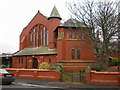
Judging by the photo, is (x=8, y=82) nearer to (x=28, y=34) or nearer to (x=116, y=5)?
(x=116, y=5)

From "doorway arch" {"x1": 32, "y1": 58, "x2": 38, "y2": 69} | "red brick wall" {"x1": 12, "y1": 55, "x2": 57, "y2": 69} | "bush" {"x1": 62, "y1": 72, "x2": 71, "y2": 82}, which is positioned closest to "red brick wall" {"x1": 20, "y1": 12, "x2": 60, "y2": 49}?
"red brick wall" {"x1": 12, "y1": 55, "x2": 57, "y2": 69}

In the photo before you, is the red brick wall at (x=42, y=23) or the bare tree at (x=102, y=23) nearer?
the bare tree at (x=102, y=23)

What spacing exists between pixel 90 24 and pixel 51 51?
12142 mm

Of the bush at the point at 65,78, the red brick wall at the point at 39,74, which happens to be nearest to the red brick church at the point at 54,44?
the bush at the point at 65,78

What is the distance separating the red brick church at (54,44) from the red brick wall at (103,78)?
8.72 metres

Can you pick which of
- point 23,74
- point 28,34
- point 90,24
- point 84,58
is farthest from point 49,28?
point 23,74

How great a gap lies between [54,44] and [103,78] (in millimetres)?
18368

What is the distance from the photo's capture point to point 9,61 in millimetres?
41594

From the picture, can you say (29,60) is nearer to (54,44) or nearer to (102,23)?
(54,44)

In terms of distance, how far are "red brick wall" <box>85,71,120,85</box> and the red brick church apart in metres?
8.72

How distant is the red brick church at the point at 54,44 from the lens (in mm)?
26328

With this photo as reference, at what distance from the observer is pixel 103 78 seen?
45.0ft

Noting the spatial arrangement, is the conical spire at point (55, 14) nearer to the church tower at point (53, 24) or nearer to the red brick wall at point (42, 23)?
the church tower at point (53, 24)

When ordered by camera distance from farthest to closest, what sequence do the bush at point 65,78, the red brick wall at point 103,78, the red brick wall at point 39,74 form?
the red brick wall at point 39,74, the bush at point 65,78, the red brick wall at point 103,78
